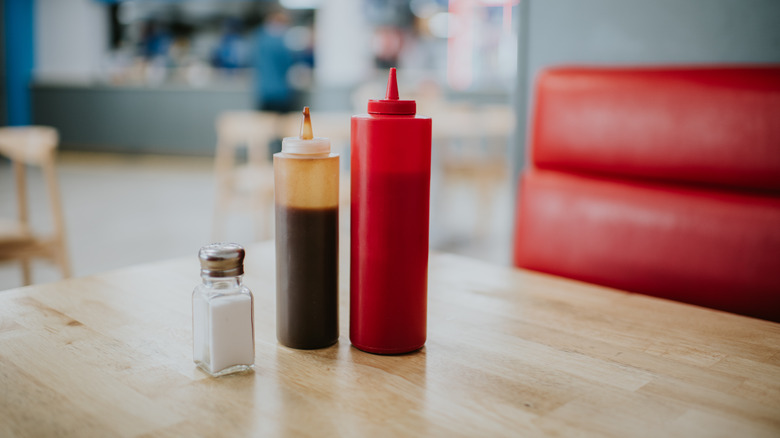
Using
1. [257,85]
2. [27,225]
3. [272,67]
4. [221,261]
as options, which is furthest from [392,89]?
[257,85]

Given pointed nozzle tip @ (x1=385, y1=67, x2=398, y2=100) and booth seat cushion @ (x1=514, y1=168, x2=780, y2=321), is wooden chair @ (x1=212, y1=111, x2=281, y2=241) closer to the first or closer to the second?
booth seat cushion @ (x1=514, y1=168, x2=780, y2=321)

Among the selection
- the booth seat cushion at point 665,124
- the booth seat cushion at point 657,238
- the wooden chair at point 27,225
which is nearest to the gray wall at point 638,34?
the booth seat cushion at point 665,124

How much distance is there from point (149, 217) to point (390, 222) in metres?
4.68

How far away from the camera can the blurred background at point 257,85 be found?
191 centimetres

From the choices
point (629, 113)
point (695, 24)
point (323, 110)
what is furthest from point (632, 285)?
point (323, 110)

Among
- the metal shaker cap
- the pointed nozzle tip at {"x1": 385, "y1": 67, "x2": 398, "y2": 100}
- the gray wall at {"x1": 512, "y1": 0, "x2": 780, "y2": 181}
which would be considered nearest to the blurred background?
the gray wall at {"x1": 512, "y1": 0, "x2": 780, "y2": 181}

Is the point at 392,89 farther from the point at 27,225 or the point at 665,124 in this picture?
the point at 27,225

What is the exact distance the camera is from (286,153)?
753 mm

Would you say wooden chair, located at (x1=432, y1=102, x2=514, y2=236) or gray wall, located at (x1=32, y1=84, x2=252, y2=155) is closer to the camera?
wooden chair, located at (x1=432, y1=102, x2=514, y2=236)

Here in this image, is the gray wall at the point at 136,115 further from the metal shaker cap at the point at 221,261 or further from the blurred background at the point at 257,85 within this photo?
the metal shaker cap at the point at 221,261

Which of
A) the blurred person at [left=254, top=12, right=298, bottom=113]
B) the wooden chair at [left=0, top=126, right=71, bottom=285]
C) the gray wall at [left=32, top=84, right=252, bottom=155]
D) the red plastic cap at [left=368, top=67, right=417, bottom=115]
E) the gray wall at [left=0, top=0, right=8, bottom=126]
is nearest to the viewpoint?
the red plastic cap at [left=368, top=67, right=417, bottom=115]

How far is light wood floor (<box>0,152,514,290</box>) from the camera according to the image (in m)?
3.88

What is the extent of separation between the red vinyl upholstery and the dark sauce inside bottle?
881mm

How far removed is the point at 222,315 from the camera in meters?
0.71
